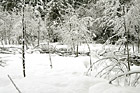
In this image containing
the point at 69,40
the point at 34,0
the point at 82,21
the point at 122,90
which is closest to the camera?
the point at 122,90

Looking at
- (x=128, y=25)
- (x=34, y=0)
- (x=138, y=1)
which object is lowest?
(x=128, y=25)

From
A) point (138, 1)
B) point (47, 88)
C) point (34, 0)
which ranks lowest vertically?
point (47, 88)

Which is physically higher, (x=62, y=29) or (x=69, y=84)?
(x=62, y=29)

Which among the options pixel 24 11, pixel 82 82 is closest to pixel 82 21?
pixel 24 11

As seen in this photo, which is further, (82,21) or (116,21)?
(82,21)

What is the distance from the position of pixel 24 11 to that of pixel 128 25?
5852 mm

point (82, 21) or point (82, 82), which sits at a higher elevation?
point (82, 21)

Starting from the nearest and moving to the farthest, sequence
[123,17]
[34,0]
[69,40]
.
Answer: [123,17] < [34,0] < [69,40]

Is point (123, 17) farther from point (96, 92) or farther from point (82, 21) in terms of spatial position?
point (82, 21)

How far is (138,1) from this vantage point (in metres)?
6.34

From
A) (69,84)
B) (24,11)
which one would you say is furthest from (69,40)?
(69,84)

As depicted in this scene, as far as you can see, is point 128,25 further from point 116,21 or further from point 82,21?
point 82,21

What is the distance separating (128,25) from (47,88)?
19.3 ft

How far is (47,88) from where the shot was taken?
305cm
